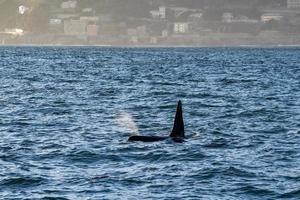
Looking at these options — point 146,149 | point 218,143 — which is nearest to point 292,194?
point 146,149

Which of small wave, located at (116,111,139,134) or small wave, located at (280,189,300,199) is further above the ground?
small wave, located at (280,189,300,199)

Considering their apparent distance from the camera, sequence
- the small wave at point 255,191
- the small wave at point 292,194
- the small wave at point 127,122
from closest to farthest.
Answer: the small wave at point 292,194 < the small wave at point 255,191 < the small wave at point 127,122

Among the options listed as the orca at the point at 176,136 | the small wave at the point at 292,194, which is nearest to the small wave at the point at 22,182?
the small wave at the point at 292,194

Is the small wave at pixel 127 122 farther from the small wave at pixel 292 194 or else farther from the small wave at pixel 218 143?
the small wave at pixel 292 194

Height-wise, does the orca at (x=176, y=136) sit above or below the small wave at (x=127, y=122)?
above

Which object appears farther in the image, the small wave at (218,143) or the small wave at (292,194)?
the small wave at (218,143)

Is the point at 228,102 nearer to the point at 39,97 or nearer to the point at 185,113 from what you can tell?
the point at 185,113

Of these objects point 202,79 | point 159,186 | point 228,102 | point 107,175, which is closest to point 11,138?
point 107,175

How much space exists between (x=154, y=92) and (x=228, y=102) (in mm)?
11446

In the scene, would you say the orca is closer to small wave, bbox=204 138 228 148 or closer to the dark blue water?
the dark blue water

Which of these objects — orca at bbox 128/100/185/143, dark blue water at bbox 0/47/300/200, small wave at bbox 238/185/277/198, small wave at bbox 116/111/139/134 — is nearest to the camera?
small wave at bbox 238/185/277/198

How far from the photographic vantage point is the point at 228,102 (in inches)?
2111

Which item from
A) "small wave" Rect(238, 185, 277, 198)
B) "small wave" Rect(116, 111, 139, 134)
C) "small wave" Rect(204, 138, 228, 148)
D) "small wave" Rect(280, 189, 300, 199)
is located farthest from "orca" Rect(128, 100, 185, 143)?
"small wave" Rect(280, 189, 300, 199)

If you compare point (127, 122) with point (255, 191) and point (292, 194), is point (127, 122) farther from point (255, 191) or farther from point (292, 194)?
point (292, 194)
